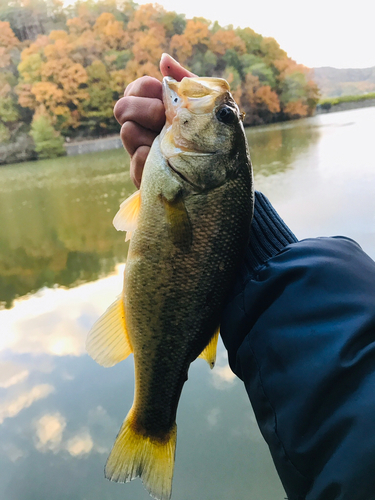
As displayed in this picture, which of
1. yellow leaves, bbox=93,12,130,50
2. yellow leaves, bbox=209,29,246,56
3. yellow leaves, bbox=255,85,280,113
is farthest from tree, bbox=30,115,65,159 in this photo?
yellow leaves, bbox=209,29,246,56

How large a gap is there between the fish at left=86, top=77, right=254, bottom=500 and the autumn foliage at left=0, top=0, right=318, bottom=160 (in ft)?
99.2

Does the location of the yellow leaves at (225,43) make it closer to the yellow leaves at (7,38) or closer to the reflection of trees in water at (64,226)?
the yellow leaves at (7,38)

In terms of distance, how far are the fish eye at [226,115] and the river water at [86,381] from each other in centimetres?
209

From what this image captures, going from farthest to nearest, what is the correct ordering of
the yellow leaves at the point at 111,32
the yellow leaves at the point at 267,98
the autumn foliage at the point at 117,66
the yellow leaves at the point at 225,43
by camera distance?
1. the yellow leaves at the point at 225,43
2. the yellow leaves at the point at 111,32
3. the yellow leaves at the point at 267,98
4. the autumn foliage at the point at 117,66

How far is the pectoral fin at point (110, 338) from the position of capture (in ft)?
4.64

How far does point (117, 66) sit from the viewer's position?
103 feet

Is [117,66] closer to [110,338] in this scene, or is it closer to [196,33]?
[196,33]

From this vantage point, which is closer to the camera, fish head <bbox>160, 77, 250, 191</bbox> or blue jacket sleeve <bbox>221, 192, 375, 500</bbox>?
blue jacket sleeve <bbox>221, 192, 375, 500</bbox>

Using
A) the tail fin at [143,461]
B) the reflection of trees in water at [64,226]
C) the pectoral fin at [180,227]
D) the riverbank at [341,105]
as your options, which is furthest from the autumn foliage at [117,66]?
the tail fin at [143,461]

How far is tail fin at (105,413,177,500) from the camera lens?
4.25 feet

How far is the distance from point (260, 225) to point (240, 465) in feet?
5.52

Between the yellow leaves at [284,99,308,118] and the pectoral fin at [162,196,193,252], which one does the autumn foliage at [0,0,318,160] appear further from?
the pectoral fin at [162,196,193,252]

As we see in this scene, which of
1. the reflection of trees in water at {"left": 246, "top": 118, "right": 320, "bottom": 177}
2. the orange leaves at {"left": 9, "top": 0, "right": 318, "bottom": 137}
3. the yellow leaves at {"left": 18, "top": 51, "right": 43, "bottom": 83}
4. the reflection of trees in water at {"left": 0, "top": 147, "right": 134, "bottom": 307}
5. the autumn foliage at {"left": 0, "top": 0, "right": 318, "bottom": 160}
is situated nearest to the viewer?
the reflection of trees in water at {"left": 0, "top": 147, "right": 134, "bottom": 307}

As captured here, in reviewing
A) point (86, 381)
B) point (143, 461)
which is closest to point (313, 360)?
point (143, 461)
